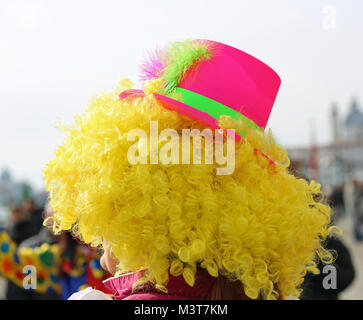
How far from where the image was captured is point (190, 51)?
1.53 metres

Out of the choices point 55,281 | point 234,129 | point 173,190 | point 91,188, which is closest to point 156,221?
point 173,190

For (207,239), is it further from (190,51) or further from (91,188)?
(190,51)

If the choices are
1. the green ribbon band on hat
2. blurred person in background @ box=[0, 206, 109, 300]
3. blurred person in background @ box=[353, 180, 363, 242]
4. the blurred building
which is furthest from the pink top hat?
the blurred building

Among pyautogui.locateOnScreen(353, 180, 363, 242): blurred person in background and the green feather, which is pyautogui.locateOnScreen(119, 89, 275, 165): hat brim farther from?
pyautogui.locateOnScreen(353, 180, 363, 242): blurred person in background

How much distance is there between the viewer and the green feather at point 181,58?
150 centimetres

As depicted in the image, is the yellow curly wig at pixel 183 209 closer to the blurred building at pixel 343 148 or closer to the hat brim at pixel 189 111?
the hat brim at pixel 189 111

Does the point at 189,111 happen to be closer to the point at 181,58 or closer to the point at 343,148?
the point at 181,58

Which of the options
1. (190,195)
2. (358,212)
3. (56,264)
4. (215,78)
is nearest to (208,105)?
(215,78)

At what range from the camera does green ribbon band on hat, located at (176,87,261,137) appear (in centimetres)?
144

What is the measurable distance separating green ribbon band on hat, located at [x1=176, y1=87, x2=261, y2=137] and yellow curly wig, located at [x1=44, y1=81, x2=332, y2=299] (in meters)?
0.05

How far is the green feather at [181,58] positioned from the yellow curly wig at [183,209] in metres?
0.07

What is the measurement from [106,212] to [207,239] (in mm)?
302

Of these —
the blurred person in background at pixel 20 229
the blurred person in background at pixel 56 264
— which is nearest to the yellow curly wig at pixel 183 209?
the blurred person in background at pixel 56 264
